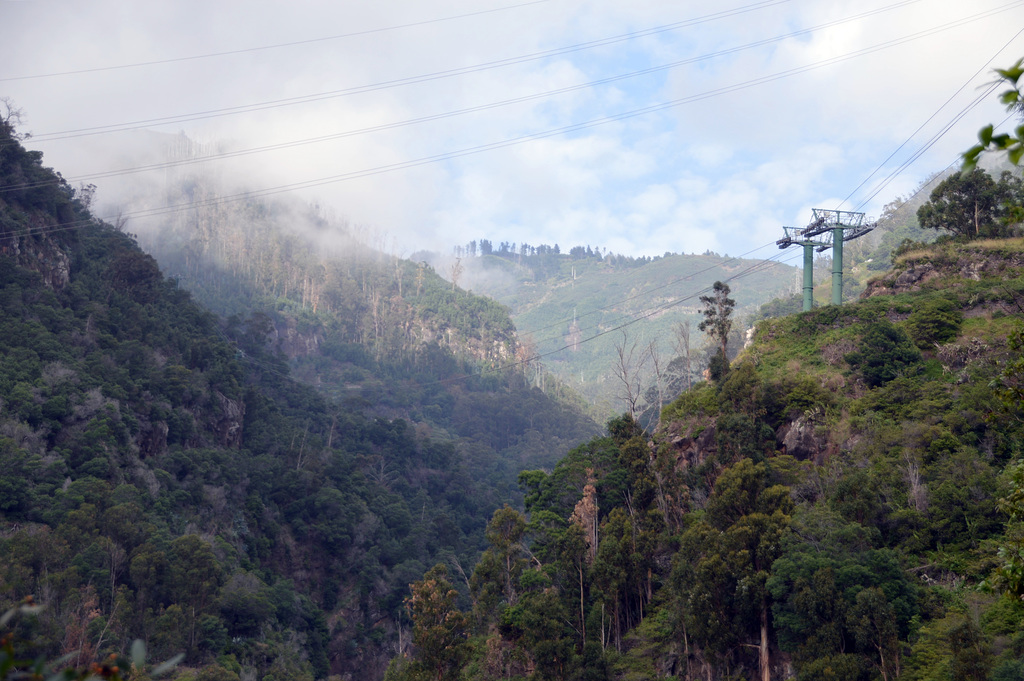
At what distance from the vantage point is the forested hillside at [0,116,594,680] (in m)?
37.7

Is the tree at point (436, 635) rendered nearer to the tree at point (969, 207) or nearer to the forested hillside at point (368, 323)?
the tree at point (969, 207)

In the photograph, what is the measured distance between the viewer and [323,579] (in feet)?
186

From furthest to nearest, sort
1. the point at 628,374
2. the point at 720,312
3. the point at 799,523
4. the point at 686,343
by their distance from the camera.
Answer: the point at 628,374, the point at 686,343, the point at 720,312, the point at 799,523

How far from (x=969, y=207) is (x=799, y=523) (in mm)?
24252

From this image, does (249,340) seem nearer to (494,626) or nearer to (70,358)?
(70,358)

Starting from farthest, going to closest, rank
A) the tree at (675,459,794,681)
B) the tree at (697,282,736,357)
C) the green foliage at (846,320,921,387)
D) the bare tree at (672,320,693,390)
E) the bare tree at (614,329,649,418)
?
the bare tree at (672,320,693,390) → the tree at (697,282,736,357) → the bare tree at (614,329,649,418) → the green foliage at (846,320,921,387) → the tree at (675,459,794,681)

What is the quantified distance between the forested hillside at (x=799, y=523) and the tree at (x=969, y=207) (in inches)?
66.4

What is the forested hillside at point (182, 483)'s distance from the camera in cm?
3769

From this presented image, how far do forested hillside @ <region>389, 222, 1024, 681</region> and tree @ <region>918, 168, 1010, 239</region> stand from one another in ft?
5.54

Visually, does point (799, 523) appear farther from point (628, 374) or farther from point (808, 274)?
point (628, 374)

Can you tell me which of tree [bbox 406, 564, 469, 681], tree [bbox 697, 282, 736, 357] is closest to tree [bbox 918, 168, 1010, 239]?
tree [bbox 697, 282, 736, 357]

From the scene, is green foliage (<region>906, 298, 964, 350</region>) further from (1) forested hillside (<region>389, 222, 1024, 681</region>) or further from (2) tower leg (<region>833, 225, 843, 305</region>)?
(2) tower leg (<region>833, 225, 843, 305</region>)

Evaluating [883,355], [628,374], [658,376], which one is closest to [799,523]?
[883,355]

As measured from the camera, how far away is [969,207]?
41.6 meters
